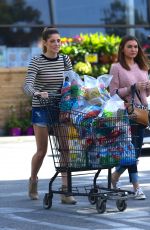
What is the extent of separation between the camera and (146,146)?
1691 cm

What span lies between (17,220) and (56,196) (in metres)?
1.79

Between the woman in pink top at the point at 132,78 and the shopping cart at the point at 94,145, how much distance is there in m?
0.74

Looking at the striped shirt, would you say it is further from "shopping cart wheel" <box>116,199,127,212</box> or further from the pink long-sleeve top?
"shopping cart wheel" <box>116,199,127,212</box>

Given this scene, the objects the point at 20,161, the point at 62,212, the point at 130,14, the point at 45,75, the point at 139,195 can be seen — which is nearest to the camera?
the point at 62,212

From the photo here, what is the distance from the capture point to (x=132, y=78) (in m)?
9.89

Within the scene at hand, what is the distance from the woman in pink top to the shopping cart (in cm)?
74

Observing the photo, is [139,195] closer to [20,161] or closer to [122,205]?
[122,205]

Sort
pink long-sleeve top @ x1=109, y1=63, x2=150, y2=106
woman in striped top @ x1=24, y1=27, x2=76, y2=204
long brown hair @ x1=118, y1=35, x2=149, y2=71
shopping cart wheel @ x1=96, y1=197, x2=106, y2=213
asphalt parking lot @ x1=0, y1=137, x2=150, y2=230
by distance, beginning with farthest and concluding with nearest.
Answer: long brown hair @ x1=118, y1=35, x2=149, y2=71, pink long-sleeve top @ x1=109, y1=63, x2=150, y2=106, woman in striped top @ x1=24, y1=27, x2=76, y2=204, shopping cart wheel @ x1=96, y1=197, x2=106, y2=213, asphalt parking lot @ x1=0, y1=137, x2=150, y2=230

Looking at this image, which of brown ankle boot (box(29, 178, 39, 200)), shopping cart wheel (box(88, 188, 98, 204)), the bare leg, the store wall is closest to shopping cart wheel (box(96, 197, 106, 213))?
shopping cart wheel (box(88, 188, 98, 204))

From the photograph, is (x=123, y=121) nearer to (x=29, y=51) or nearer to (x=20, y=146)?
(x=20, y=146)

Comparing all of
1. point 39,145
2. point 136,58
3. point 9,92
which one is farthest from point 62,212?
point 9,92

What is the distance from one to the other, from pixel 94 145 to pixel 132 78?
4.45 feet

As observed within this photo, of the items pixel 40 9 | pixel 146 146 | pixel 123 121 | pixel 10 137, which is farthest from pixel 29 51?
pixel 123 121

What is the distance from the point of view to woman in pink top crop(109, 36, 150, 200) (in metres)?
9.73
